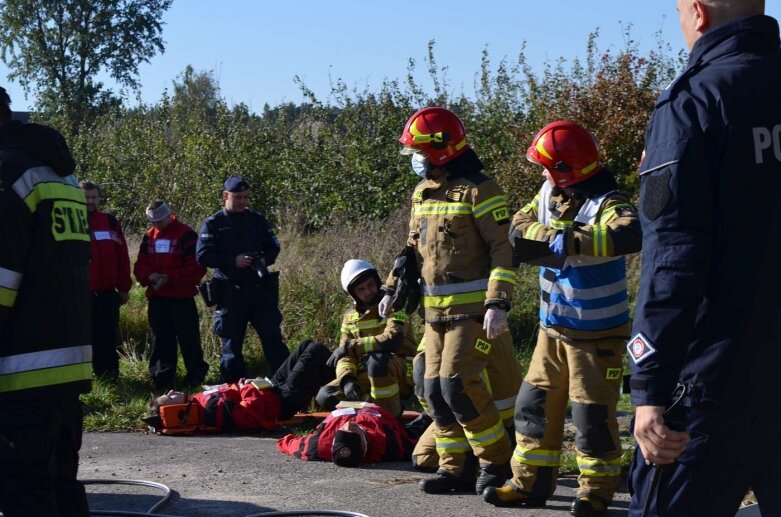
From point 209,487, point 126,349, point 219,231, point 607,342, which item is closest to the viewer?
point 607,342

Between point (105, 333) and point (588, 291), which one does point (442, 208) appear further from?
point (105, 333)

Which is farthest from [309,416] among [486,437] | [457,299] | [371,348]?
[457,299]

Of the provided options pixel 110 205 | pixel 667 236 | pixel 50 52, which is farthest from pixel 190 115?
pixel 50 52

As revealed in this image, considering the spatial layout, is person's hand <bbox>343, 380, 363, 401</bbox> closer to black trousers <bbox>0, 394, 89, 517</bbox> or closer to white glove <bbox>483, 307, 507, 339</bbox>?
white glove <bbox>483, 307, 507, 339</bbox>

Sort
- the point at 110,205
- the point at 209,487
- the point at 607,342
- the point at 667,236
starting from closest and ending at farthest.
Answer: the point at 667,236 < the point at 607,342 < the point at 209,487 < the point at 110,205

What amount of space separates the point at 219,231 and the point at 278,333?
1.10 metres

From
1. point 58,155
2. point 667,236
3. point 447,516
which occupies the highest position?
point 58,155

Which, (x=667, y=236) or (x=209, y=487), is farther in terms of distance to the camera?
(x=209, y=487)

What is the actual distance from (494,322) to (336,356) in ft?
9.63

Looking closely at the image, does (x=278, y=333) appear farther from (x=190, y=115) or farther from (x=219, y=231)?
(x=190, y=115)

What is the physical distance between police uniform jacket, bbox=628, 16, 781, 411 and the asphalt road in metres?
3.10

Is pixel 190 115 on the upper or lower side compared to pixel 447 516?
upper

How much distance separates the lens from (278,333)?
408 inches

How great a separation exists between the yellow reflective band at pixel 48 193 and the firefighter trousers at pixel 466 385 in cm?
259
